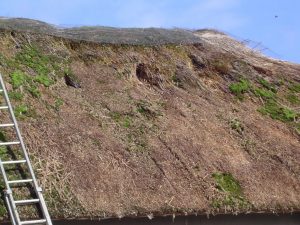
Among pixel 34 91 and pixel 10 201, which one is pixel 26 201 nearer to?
pixel 10 201

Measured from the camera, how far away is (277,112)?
49.5 ft

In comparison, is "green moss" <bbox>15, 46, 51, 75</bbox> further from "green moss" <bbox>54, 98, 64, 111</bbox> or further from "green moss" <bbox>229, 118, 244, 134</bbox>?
"green moss" <bbox>229, 118, 244, 134</bbox>

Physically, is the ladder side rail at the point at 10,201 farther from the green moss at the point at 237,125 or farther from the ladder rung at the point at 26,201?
the green moss at the point at 237,125

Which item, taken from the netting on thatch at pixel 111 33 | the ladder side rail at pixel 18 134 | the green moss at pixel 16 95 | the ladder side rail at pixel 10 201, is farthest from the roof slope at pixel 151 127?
the ladder side rail at pixel 10 201

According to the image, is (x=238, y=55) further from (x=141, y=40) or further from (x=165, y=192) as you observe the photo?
(x=165, y=192)

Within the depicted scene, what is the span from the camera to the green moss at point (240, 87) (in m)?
15.1

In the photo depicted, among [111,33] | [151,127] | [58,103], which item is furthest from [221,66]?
[58,103]

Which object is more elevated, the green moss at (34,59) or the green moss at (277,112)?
the green moss at (34,59)

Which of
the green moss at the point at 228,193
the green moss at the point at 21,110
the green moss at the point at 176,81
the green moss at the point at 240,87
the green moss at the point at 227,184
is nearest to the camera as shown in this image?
the green moss at the point at 21,110

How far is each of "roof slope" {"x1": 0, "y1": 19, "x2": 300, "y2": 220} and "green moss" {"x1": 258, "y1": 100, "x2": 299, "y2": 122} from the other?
0.06 feet

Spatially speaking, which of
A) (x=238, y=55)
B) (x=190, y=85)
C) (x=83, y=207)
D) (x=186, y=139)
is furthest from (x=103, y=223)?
(x=238, y=55)

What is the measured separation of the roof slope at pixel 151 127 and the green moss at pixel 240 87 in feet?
0.10

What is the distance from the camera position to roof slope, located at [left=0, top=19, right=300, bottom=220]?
1129 centimetres

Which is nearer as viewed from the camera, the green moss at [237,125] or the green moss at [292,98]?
the green moss at [237,125]
